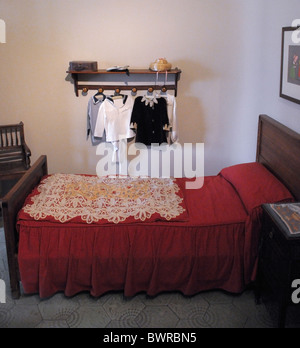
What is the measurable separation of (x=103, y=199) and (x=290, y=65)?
66.5 inches

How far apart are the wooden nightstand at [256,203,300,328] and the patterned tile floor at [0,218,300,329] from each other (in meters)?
0.28

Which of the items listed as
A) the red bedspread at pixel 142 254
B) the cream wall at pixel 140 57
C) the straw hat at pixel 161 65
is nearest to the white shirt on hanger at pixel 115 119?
the cream wall at pixel 140 57

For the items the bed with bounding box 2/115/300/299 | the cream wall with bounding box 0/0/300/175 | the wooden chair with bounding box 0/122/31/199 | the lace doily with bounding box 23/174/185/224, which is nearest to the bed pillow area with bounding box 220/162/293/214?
the bed with bounding box 2/115/300/299

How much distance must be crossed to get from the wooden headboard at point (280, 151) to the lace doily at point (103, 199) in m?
0.78

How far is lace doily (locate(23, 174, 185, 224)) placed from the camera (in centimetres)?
262

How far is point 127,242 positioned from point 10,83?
2296 mm

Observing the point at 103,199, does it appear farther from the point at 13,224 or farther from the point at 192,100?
the point at 192,100

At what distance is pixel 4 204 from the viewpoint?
2406 millimetres

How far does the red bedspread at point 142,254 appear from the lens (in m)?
2.52

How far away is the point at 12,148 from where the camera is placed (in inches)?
151

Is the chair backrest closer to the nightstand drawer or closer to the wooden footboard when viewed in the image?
the wooden footboard
